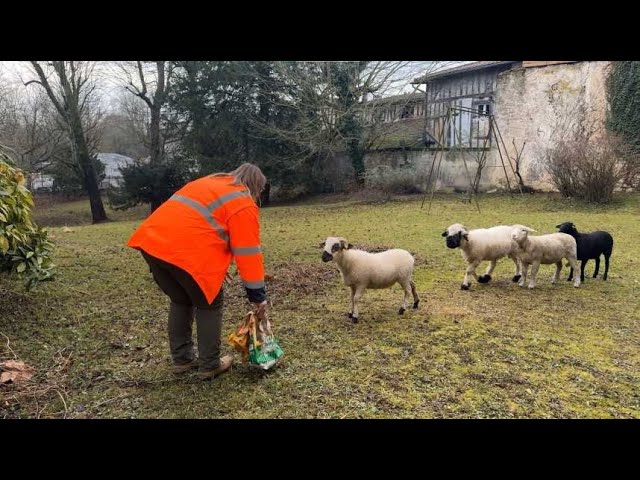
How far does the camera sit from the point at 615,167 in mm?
16172

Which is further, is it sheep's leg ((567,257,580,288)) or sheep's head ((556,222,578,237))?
sheep's head ((556,222,578,237))

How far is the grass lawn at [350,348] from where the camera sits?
3.78 m

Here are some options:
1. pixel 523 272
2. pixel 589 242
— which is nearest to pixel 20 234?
pixel 523 272

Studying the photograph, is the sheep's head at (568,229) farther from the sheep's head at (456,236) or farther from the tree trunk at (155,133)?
the tree trunk at (155,133)

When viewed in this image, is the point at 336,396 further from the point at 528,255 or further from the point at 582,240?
the point at 582,240

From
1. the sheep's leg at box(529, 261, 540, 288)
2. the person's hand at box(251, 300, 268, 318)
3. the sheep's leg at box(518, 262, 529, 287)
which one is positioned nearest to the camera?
the person's hand at box(251, 300, 268, 318)

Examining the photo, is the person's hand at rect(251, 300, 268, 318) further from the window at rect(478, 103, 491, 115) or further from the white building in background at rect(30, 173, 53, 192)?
the white building in background at rect(30, 173, 53, 192)

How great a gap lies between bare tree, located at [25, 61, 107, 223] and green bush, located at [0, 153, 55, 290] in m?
21.9

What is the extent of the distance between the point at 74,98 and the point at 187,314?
25240 millimetres

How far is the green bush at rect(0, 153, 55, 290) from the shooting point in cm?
528

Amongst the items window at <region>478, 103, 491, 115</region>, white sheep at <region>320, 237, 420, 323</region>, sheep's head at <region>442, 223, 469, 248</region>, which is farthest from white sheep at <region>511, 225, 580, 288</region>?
window at <region>478, 103, 491, 115</region>

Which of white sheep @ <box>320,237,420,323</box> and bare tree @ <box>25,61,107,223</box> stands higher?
bare tree @ <box>25,61,107,223</box>
